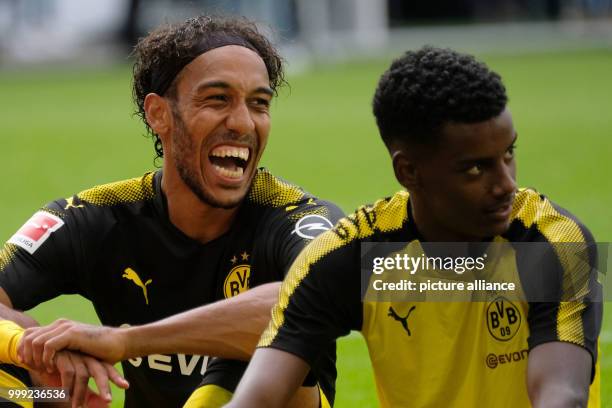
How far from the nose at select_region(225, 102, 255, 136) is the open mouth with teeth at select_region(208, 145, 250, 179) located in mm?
85

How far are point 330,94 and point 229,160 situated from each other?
21.9 m

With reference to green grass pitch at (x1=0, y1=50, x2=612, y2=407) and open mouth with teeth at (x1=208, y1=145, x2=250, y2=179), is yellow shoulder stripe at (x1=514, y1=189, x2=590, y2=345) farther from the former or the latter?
green grass pitch at (x1=0, y1=50, x2=612, y2=407)

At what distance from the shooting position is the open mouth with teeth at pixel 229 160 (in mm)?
5602

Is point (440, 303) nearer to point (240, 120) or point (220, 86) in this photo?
point (240, 120)

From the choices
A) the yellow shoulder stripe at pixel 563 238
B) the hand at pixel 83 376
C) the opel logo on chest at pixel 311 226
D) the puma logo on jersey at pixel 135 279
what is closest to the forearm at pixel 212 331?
the hand at pixel 83 376

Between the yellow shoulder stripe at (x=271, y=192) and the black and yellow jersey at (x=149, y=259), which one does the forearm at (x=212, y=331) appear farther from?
the yellow shoulder stripe at (x=271, y=192)

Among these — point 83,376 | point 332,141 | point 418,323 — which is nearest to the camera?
point 418,323

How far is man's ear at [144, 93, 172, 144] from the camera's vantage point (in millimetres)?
5766

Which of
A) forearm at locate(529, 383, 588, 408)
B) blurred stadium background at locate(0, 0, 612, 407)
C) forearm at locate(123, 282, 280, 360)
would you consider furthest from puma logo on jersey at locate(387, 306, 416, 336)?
blurred stadium background at locate(0, 0, 612, 407)

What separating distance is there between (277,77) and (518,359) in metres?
2.19

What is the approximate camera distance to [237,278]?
549 centimetres

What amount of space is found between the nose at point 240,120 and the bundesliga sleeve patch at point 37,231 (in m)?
0.84

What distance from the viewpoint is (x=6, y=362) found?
16.8 ft

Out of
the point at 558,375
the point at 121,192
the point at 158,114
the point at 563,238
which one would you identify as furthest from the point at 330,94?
the point at 558,375
